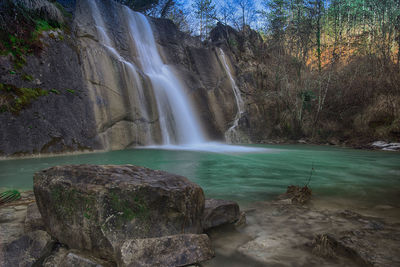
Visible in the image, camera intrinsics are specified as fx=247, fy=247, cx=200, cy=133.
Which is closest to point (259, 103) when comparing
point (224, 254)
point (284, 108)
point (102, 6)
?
point (284, 108)

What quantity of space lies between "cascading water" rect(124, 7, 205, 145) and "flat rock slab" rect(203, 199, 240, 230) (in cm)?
955

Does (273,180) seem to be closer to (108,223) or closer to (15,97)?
(108,223)

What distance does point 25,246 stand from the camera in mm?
1683

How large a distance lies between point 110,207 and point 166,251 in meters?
0.49

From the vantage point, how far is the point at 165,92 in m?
12.6

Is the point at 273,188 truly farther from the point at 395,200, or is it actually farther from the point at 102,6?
the point at 102,6

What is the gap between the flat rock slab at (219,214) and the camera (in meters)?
2.19

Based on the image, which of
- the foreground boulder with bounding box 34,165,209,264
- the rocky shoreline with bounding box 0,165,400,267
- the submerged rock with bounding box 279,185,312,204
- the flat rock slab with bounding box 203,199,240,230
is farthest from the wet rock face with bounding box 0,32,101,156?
the submerged rock with bounding box 279,185,312,204

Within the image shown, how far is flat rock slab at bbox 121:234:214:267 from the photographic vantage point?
1.49m

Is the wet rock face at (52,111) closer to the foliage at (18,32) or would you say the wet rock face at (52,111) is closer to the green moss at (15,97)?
the green moss at (15,97)

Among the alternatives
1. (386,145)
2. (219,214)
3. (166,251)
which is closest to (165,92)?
(386,145)

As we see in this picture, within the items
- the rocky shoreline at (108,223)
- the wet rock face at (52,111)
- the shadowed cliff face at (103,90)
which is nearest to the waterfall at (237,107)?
the shadowed cliff face at (103,90)

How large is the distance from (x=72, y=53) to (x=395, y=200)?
33.5 ft

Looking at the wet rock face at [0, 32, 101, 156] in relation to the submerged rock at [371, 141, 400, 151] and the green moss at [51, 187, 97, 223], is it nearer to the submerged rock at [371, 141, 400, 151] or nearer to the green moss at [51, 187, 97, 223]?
the green moss at [51, 187, 97, 223]
